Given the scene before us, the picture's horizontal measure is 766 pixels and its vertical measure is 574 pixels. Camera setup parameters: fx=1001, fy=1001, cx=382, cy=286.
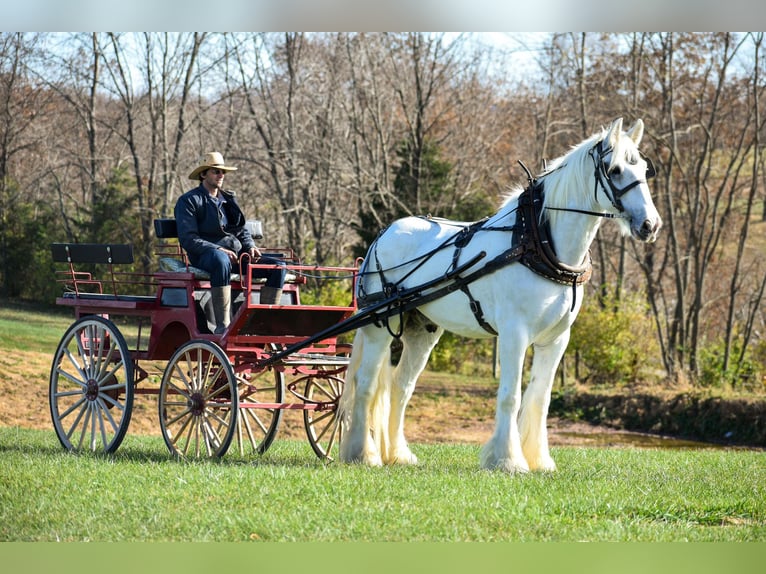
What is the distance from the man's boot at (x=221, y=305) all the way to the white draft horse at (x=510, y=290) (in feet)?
3.55

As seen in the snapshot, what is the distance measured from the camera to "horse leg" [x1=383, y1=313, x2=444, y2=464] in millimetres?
8227

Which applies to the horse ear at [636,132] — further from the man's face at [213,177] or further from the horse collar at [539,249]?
the man's face at [213,177]

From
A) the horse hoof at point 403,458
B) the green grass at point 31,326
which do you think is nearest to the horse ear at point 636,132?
the horse hoof at point 403,458

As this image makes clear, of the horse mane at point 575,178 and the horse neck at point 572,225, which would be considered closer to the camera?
the horse mane at point 575,178

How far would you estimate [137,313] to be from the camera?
8445 mm

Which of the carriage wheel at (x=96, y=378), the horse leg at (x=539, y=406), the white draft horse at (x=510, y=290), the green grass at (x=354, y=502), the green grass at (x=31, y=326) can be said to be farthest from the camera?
the green grass at (x=31, y=326)

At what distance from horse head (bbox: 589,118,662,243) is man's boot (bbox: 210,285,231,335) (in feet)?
9.68

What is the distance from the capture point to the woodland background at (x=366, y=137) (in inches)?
789

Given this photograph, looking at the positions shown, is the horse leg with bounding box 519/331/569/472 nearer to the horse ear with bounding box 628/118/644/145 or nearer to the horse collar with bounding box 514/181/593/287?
the horse collar with bounding box 514/181/593/287

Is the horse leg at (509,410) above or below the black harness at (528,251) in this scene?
below

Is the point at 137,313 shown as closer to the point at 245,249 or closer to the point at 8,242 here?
the point at 245,249

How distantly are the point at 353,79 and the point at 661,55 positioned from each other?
654 centimetres
